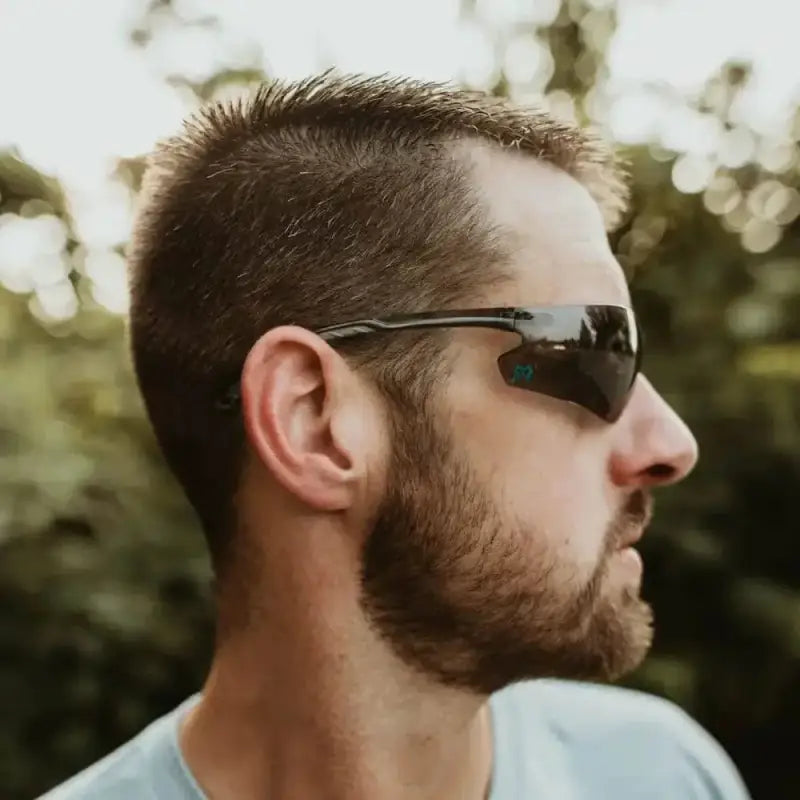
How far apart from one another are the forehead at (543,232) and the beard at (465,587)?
183 millimetres

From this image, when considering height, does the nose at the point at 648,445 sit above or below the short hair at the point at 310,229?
below

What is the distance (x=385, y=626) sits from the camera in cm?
111

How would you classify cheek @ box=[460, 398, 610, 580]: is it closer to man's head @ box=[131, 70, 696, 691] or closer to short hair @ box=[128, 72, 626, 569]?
man's head @ box=[131, 70, 696, 691]

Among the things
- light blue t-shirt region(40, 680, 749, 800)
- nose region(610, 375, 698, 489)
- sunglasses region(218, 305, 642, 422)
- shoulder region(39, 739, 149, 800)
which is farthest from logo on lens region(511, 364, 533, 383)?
shoulder region(39, 739, 149, 800)

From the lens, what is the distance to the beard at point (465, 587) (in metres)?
1.09

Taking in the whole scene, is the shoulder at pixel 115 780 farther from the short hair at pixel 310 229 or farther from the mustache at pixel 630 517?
the mustache at pixel 630 517

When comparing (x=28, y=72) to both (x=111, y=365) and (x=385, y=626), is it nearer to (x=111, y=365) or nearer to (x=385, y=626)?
(x=111, y=365)

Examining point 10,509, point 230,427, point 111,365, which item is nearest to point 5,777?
point 10,509

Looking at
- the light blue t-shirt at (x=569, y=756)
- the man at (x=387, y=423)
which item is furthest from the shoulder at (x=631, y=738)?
the man at (x=387, y=423)

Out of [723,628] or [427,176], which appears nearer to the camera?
[427,176]

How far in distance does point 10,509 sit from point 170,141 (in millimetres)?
563

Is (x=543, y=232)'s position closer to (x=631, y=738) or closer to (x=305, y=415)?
(x=305, y=415)

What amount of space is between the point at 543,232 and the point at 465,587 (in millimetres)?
385

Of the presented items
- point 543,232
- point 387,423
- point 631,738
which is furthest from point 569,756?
point 543,232
